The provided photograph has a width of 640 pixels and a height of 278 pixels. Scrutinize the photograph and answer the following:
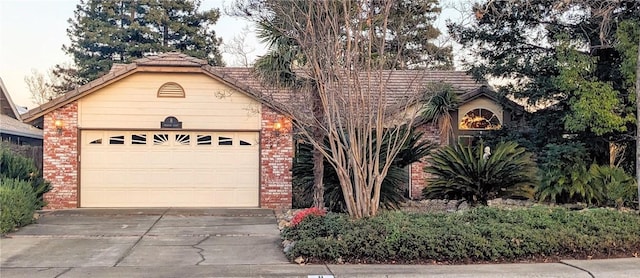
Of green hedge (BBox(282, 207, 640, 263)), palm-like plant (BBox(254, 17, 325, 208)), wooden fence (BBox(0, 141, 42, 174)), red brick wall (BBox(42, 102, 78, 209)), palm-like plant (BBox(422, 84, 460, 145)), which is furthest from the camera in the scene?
wooden fence (BBox(0, 141, 42, 174))

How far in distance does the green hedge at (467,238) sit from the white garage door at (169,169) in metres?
5.73

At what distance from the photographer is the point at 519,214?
28.4 feet

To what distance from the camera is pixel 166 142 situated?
13.8 meters

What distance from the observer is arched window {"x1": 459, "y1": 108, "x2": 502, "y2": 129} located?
16156 millimetres

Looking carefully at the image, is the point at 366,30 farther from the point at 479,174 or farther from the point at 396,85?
the point at 479,174

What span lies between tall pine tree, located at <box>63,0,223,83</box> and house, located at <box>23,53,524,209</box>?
18.3 m

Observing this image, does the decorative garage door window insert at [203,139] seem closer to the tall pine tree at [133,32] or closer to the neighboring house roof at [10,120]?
the neighboring house roof at [10,120]

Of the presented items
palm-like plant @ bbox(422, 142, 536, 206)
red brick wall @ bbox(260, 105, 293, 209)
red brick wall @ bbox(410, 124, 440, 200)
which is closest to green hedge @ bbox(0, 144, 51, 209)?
red brick wall @ bbox(260, 105, 293, 209)

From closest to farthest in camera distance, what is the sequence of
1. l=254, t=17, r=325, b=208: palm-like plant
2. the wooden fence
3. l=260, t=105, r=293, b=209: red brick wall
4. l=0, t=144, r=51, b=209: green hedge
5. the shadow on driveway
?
the shadow on driveway, l=254, t=17, r=325, b=208: palm-like plant, l=0, t=144, r=51, b=209: green hedge, l=260, t=105, r=293, b=209: red brick wall, the wooden fence

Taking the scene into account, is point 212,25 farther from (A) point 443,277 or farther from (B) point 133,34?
(A) point 443,277

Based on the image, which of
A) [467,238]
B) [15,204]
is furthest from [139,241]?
[467,238]

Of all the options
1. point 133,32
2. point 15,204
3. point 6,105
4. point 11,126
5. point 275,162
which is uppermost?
point 133,32

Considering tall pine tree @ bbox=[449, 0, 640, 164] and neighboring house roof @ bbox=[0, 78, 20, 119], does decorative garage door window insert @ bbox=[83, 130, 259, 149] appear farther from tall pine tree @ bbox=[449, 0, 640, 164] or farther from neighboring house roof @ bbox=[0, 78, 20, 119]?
neighboring house roof @ bbox=[0, 78, 20, 119]

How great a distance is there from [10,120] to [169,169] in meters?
11.6
